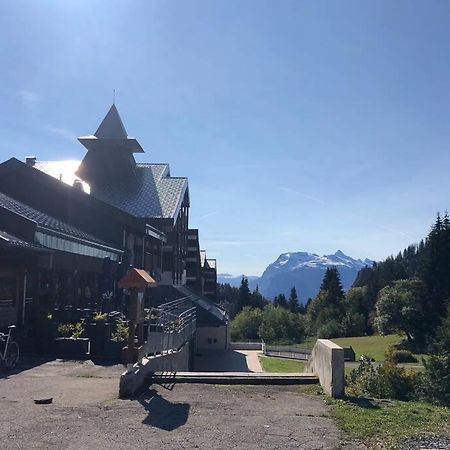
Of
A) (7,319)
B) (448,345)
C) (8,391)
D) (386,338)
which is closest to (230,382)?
(8,391)

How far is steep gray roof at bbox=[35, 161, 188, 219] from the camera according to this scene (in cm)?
2881

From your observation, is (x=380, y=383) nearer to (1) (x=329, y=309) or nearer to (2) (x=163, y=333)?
(2) (x=163, y=333)

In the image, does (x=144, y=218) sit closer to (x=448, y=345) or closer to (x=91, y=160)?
(x=91, y=160)

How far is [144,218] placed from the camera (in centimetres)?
2823

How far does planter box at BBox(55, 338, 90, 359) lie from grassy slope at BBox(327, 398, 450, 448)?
730 centimetres

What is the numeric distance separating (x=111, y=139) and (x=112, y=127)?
1.20 meters

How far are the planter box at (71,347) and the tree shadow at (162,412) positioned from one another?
5102 millimetres

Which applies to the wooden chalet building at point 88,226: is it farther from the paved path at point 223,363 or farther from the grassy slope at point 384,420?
the grassy slope at point 384,420

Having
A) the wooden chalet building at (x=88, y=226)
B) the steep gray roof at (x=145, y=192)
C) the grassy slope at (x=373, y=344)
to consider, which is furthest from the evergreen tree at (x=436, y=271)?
the steep gray roof at (x=145, y=192)

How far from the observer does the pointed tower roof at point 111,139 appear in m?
33.7

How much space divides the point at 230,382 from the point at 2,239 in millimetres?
6727

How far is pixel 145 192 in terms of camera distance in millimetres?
31125

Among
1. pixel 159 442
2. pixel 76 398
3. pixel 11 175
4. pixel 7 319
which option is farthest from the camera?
pixel 11 175

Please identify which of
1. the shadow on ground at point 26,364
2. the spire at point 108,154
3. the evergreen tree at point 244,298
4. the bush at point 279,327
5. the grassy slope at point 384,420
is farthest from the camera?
the evergreen tree at point 244,298
